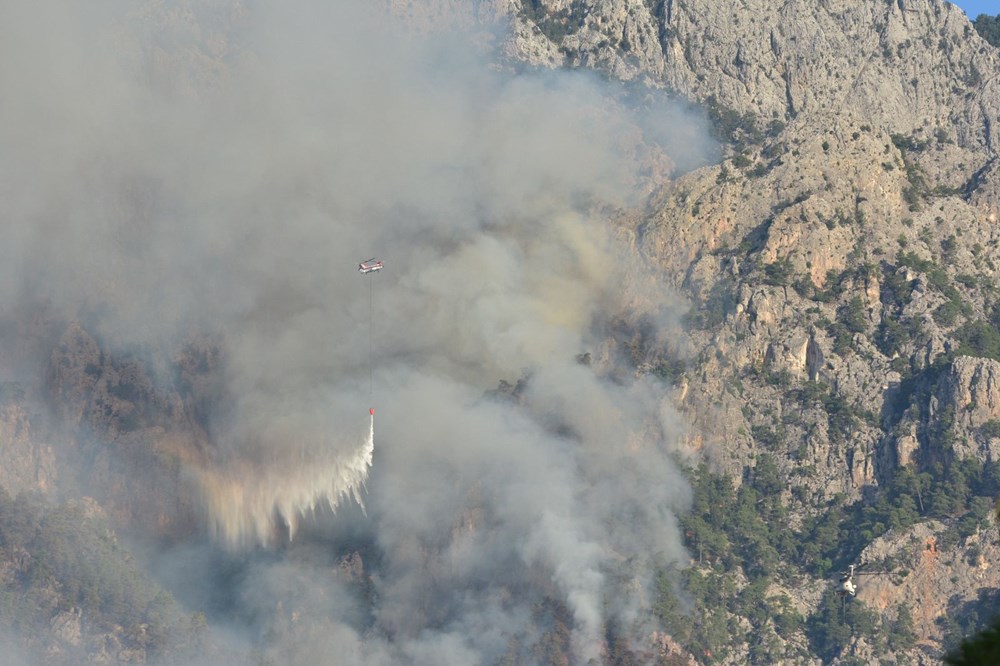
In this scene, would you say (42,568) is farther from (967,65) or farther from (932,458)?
(967,65)

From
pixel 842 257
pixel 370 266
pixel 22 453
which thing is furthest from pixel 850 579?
pixel 22 453

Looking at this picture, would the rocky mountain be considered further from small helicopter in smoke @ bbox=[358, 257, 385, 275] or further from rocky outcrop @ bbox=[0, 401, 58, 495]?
small helicopter in smoke @ bbox=[358, 257, 385, 275]

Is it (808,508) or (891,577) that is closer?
(891,577)

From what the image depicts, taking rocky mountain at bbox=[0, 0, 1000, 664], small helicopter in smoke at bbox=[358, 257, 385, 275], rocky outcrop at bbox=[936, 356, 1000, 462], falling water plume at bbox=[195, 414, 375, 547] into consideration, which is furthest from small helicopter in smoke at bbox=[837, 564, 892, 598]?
small helicopter in smoke at bbox=[358, 257, 385, 275]

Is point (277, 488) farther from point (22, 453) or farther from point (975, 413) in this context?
point (975, 413)

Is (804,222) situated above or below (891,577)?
above

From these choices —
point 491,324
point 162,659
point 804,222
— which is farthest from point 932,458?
point 162,659
